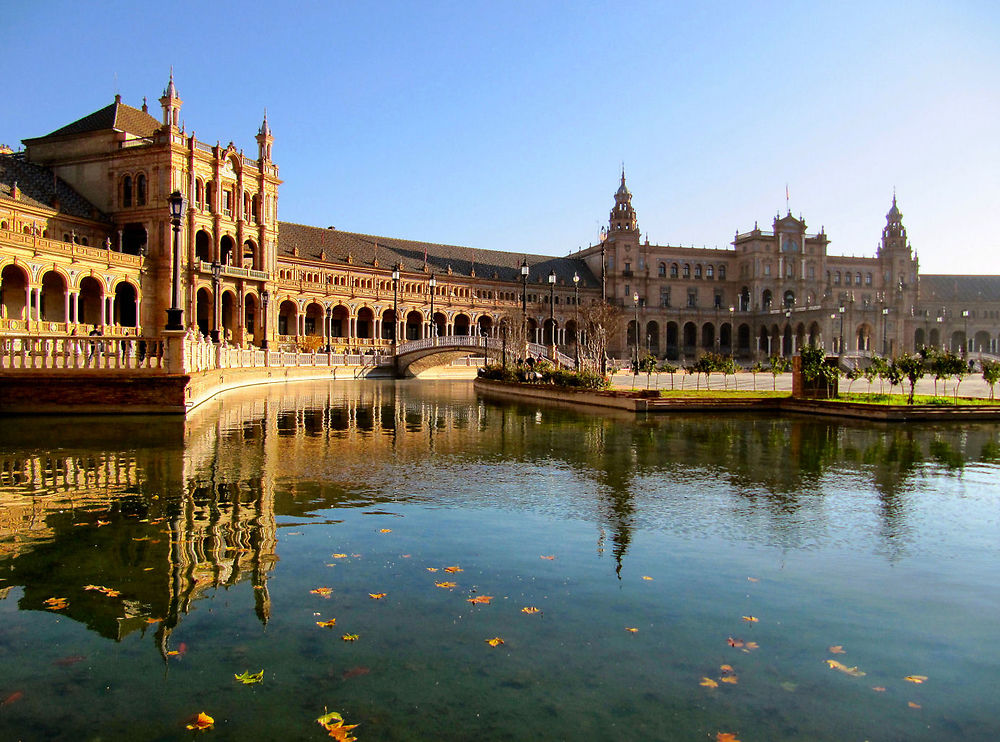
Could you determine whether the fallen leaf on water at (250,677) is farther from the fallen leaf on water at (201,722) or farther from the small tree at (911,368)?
the small tree at (911,368)

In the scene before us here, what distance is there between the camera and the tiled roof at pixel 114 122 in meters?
63.4

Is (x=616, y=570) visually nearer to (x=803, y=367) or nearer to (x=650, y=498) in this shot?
(x=650, y=498)

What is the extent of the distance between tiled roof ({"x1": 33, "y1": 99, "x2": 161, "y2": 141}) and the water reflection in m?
48.9

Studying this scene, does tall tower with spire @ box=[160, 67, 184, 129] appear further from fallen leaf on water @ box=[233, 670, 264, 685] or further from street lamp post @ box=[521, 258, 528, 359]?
fallen leaf on water @ box=[233, 670, 264, 685]

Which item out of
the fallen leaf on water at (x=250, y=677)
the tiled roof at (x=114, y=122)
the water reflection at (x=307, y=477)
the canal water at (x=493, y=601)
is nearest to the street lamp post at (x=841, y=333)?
the water reflection at (x=307, y=477)

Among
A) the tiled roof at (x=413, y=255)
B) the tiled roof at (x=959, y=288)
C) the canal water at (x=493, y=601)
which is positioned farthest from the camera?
the tiled roof at (x=959, y=288)

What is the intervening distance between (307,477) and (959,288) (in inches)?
5615

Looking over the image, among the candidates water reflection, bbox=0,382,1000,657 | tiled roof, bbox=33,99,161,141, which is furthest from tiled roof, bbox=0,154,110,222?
water reflection, bbox=0,382,1000,657

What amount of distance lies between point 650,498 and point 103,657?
25.3 ft

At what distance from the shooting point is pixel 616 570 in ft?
24.9

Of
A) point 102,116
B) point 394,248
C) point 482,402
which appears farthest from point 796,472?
point 394,248

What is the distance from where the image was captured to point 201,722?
4520 millimetres

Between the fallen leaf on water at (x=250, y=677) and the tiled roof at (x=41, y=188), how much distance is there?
5741 centimetres

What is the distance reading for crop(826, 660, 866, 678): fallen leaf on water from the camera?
5281 millimetres
